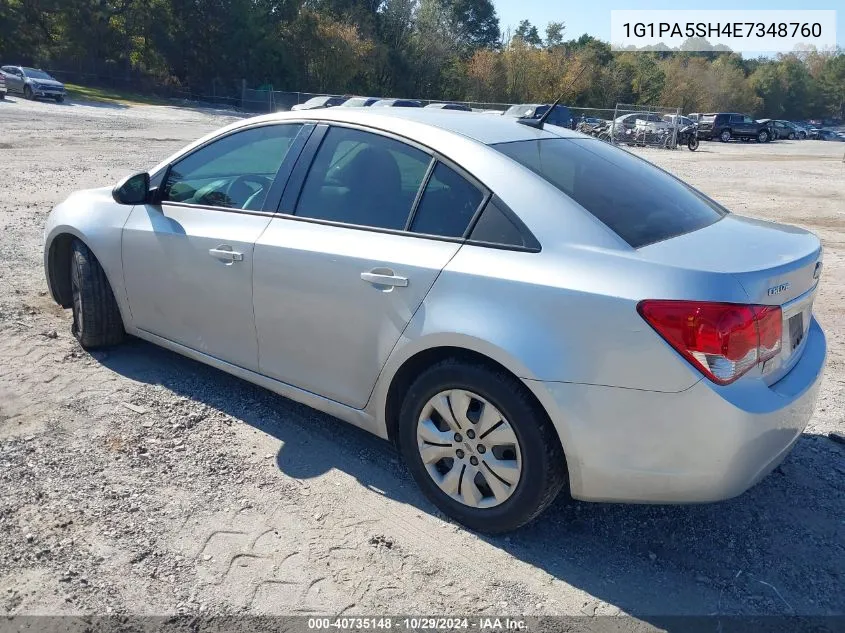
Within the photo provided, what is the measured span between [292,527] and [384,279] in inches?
44.2

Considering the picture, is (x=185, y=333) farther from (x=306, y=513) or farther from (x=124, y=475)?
(x=306, y=513)

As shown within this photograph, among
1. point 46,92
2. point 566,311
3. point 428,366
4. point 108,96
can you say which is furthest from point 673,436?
point 108,96

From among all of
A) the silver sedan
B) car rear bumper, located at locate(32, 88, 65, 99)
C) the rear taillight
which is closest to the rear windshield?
the silver sedan

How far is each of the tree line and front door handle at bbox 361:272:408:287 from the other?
52.8 metres

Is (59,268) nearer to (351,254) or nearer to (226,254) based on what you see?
(226,254)

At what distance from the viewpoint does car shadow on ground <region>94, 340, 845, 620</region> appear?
268cm

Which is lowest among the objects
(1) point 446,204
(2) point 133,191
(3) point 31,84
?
(1) point 446,204

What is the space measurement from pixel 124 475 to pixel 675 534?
2.52 meters

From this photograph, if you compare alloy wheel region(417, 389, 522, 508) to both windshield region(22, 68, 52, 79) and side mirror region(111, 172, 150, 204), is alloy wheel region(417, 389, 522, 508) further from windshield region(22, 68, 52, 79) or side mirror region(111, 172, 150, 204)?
windshield region(22, 68, 52, 79)

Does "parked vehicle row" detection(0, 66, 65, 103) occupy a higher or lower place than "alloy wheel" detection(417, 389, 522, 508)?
higher

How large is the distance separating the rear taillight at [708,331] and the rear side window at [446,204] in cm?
88

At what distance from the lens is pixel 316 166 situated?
140 inches

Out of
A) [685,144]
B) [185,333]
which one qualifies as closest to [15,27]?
[685,144]

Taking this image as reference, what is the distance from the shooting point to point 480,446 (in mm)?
2891
